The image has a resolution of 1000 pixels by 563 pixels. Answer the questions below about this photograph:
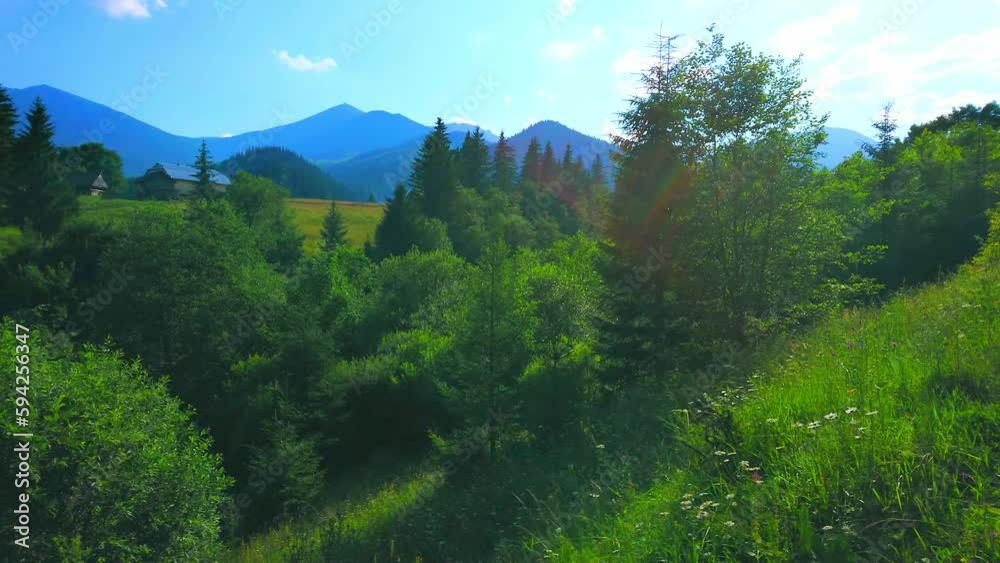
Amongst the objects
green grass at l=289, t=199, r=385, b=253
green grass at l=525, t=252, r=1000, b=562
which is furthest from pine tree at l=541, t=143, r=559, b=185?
green grass at l=525, t=252, r=1000, b=562

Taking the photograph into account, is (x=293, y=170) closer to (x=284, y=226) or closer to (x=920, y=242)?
(x=284, y=226)

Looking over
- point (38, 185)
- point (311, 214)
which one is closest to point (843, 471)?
point (38, 185)

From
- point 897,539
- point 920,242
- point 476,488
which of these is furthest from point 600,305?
point 920,242

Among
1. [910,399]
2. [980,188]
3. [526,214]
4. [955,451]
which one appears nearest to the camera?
[955,451]

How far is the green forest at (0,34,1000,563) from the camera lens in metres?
3.57

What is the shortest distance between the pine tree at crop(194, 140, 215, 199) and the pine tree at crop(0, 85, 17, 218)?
14836 mm

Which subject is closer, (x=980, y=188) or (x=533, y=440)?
(x=533, y=440)

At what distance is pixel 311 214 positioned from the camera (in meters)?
94.1

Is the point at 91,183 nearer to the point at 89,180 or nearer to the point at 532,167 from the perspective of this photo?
the point at 89,180

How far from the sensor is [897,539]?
285 cm

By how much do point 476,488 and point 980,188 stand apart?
38.8 metres

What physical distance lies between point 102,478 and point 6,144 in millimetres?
45712

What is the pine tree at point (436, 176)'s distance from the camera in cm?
5716

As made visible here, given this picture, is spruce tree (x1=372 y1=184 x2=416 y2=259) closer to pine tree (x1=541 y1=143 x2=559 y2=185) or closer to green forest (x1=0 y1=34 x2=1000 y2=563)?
green forest (x1=0 y1=34 x2=1000 y2=563)
